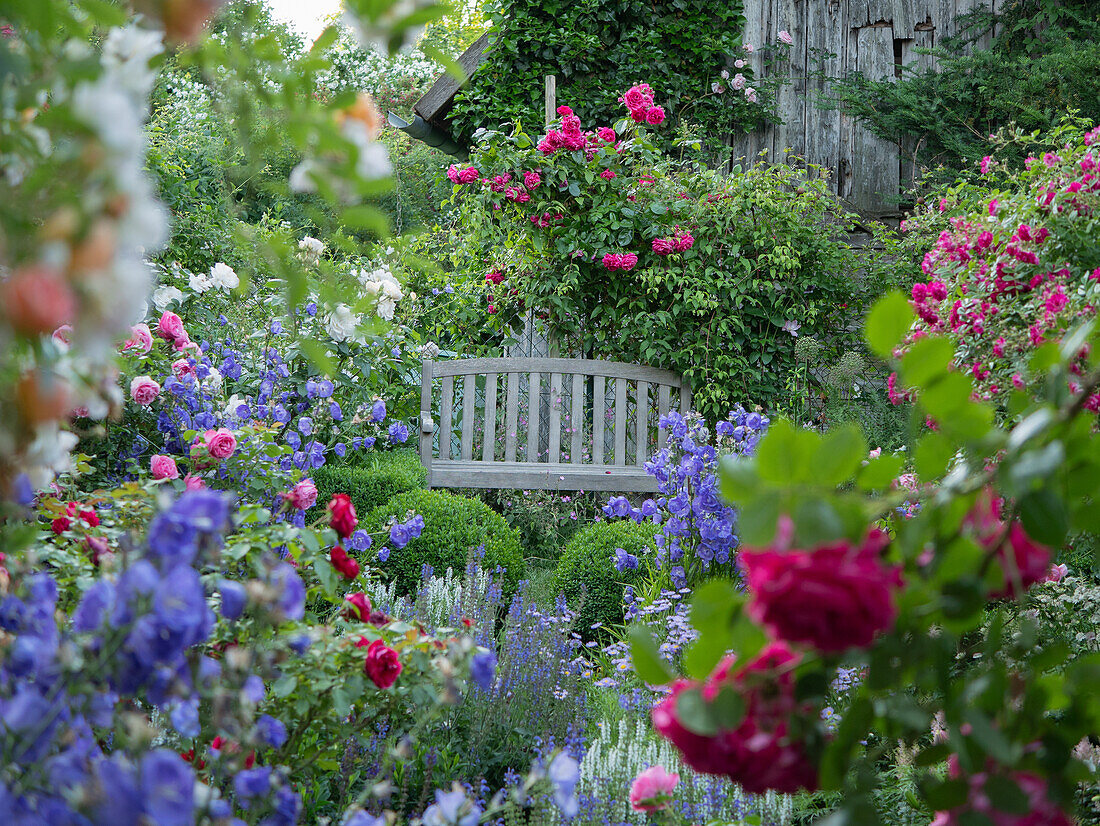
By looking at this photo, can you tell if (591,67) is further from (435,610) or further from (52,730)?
(52,730)

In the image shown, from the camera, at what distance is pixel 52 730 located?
75cm

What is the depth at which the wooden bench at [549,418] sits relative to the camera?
15.6ft

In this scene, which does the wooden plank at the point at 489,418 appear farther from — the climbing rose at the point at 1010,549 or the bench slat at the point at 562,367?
the climbing rose at the point at 1010,549

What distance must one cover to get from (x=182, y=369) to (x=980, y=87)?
5.82m

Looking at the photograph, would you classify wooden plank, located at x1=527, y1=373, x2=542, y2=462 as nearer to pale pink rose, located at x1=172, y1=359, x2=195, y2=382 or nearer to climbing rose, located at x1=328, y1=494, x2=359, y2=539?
pale pink rose, located at x1=172, y1=359, x2=195, y2=382

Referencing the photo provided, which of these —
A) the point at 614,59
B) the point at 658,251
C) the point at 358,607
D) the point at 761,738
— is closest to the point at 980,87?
the point at 614,59

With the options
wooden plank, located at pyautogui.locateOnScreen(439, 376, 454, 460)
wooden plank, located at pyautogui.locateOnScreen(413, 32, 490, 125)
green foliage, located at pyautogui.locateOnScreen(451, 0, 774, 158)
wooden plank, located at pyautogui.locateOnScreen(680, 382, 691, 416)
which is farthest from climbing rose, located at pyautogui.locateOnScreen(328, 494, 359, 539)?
wooden plank, located at pyautogui.locateOnScreen(413, 32, 490, 125)

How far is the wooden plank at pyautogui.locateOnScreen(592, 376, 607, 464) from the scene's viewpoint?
516 cm

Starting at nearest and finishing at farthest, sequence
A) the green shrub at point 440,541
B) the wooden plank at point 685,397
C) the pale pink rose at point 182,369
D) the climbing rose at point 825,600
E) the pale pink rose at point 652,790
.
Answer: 1. the climbing rose at point 825,600
2. the pale pink rose at point 652,790
3. the pale pink rose at point 182,369
4. the green shrub at point 440,541
5. the wooden plank at point 685,397

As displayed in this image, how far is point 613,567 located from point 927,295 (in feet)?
5.57

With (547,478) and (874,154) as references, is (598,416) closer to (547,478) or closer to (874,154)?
(547,478)

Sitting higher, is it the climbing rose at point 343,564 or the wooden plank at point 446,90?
the wooden plank at point 446,90

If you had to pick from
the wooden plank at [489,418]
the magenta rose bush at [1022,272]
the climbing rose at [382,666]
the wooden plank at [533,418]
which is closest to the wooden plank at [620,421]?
the wooden plank at [533,418]

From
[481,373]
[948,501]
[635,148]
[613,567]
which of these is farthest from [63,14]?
[635,148]
